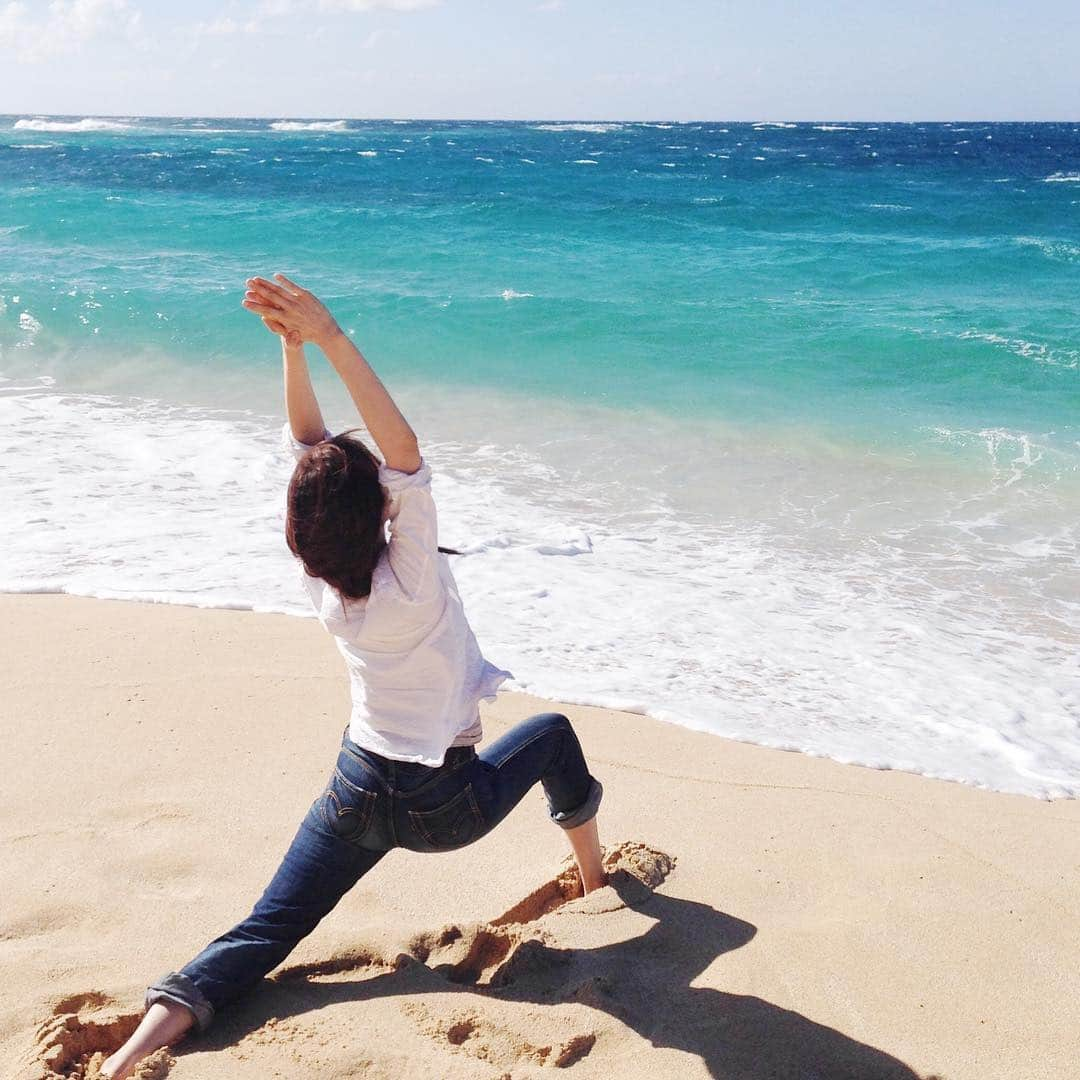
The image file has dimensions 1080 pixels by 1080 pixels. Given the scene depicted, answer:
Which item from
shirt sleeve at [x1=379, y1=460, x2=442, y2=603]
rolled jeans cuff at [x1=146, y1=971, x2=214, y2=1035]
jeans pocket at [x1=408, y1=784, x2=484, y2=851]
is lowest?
rolled jeans cuff at [x1=146, y1=971, x2=214, y2=1035]

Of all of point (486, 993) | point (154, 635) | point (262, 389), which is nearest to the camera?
point (486, 993)

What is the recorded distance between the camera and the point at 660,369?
13172 millimetres

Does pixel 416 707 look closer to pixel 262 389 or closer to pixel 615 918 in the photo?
pixel 615 918

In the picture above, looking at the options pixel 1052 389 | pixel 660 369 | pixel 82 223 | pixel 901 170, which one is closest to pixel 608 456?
pixel 660 369

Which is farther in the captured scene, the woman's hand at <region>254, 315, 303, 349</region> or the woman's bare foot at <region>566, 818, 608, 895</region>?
the woman's bare foot at <region>566, 818, 608, 895</region>

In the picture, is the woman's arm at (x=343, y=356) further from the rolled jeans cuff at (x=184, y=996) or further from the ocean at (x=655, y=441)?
the rolled jeans cuff at (x=184, y=996)

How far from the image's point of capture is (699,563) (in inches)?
271

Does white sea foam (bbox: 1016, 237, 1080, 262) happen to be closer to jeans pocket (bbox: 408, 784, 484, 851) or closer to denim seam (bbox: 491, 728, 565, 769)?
denim seam (bbox: 491, 728, 565, 769)

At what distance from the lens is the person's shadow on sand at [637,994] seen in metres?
2.73

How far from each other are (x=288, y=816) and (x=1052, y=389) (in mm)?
11173

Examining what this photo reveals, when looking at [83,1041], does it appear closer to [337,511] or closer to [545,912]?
[545,912]

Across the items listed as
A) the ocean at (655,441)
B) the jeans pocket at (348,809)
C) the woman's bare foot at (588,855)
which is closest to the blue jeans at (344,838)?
the jeans pocket at (348,809)

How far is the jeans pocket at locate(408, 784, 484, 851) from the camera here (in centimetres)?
272

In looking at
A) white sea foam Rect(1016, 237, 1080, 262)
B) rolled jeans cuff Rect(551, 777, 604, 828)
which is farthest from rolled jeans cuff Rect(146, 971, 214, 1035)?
white sea foam Rect(1016, 237, 1080, 262)
